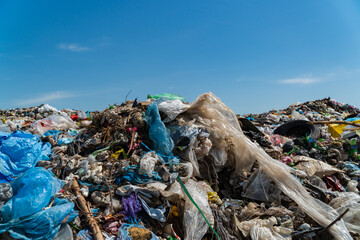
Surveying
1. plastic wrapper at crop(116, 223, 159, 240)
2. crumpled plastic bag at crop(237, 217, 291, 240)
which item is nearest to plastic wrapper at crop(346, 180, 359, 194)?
crumpled plastic bag at crop(237, 217, 291, 240)

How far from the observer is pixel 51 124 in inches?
226

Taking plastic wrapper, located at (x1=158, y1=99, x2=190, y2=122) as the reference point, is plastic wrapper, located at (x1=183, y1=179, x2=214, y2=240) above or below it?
below

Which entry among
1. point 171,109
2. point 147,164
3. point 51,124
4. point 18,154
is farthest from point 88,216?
point 51,124

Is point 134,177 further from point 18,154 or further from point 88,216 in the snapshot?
point 18,154

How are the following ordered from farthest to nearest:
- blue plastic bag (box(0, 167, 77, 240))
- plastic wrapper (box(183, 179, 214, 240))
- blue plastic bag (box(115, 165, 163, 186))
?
blue plastic bag (box(115, 165, 163, 186)), plastic wrapper (box(183, 179, 214, 240)), blue plastic bag (box(0, 167, 77, 240))

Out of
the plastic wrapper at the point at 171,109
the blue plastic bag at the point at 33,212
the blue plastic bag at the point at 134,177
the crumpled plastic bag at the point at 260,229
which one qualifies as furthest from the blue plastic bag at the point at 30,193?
the crumpled plastic bag at the point at 260,229

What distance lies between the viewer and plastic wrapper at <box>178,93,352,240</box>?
3225 millimetres

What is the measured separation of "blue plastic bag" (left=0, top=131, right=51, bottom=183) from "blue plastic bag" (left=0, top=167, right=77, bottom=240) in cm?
90

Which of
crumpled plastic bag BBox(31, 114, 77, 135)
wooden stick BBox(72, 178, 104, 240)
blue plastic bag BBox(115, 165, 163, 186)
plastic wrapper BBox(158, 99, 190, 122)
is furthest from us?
crumpled plastic bag BBox(31, 114, 77, 135)

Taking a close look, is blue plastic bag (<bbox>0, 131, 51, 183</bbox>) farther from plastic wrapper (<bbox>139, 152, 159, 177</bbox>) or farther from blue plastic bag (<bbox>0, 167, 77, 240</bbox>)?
plastic wrapper (<bbox>139, 152, 159, 177</bbox>)

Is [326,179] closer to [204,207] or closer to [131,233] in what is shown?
[204,207]

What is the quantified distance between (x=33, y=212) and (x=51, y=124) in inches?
150

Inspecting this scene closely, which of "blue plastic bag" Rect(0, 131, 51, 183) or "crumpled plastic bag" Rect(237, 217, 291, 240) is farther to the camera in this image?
"blue plastic bag" Rect(0, 131, 51, 183)

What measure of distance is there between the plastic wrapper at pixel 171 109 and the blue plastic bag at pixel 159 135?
5.9 inches
